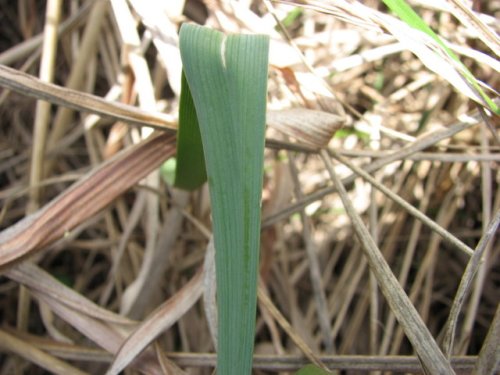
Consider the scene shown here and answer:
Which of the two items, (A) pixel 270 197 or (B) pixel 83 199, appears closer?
(B) pixel 83 199

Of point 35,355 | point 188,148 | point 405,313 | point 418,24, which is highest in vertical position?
point 418,24

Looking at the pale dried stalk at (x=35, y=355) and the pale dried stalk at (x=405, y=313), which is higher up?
the pale dried stalk at (x=405, y=313)

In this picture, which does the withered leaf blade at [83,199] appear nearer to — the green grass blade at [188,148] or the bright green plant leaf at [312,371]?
the green grass blade at [188,148]

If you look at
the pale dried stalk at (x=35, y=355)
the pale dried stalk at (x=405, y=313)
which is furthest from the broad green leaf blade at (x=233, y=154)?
the pale dried stalk at (x=35, y=355)

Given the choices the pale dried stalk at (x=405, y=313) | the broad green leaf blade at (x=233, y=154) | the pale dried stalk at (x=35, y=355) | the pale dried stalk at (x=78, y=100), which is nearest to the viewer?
the broad green leaf blade at (x=233, y=154)

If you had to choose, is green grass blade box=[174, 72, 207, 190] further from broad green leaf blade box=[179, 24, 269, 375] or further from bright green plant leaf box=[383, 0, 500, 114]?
bright green plant leaf box=[383, 0, 500, 114]

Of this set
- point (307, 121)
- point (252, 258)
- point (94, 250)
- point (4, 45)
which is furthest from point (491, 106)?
point (4, 45)

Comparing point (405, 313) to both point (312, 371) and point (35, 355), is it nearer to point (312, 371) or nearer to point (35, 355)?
point (312, 371)

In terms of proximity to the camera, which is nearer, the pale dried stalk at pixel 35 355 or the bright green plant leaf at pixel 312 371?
the bright green plant leaf at pixel 312 371

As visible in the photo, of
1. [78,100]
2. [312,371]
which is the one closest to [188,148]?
[78,100]
